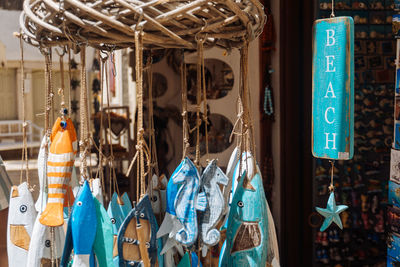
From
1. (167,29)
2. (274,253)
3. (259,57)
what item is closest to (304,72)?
(259,57)

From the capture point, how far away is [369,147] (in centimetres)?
264

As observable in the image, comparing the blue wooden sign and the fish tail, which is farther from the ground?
the blue wooden sign

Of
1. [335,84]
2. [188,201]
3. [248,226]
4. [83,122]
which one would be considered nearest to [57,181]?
[83,122]

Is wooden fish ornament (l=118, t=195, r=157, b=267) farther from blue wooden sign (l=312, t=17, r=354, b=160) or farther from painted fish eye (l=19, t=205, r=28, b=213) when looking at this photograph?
blue wooden sign (l=312, t=17, r=354, b=160)

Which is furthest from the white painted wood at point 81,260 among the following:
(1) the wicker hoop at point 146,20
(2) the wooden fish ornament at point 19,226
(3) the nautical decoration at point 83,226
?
(1) the wicker hoop at point 146,20

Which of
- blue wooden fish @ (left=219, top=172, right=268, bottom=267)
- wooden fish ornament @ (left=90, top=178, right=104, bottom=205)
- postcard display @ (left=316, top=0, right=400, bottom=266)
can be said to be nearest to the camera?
blue wooden fish @ (left=219, top=172, right=268, bottom=267)

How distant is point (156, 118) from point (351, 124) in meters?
1.48

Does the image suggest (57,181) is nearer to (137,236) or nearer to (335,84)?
(137,236)

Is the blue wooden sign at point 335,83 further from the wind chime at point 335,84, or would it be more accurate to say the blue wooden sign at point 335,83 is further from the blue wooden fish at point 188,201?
the blue wooden fish at point 188,201

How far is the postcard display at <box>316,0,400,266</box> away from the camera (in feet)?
8.46

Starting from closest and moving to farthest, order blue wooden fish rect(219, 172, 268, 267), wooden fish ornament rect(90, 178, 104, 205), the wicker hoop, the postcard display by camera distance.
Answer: the wicker hoop, blue wooden fish rect(219, 172, 268, 267), wooden fish ornament rect(90, 178, 104, 205), the postcard display

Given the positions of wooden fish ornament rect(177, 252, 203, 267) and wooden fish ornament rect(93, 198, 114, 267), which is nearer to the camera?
wooden fish ornament rect(93, 198, 114, 267)

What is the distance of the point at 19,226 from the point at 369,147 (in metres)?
2.14

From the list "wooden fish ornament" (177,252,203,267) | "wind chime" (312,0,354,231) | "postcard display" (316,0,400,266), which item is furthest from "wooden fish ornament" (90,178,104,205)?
"postcard display" (316,0,400,266)
